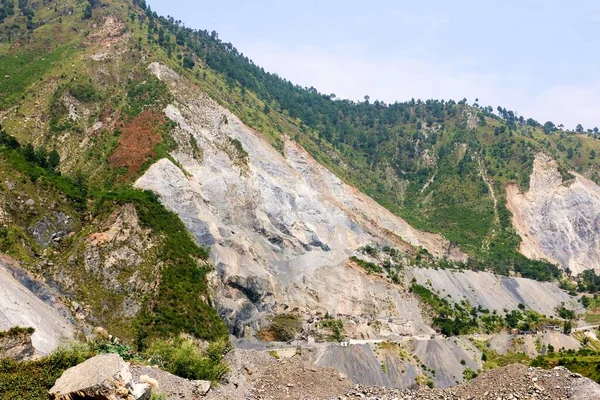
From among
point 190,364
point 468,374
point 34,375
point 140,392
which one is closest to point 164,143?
point 190,364

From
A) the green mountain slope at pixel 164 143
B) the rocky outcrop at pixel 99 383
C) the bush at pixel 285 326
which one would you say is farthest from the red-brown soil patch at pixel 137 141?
the rocky outcrop at pixel 99 383

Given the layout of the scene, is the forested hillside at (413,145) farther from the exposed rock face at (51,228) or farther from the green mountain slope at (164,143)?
the exposed rock face at (51,228)

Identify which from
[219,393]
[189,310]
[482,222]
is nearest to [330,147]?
[482,222]

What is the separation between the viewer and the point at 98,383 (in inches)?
606

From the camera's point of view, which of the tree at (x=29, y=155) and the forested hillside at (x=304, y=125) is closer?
the tree at (x=29, y=155)

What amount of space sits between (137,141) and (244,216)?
18344 millimetres

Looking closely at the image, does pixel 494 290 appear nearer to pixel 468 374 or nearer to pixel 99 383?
pixel 468 374

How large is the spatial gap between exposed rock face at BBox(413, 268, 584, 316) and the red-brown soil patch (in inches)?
1757

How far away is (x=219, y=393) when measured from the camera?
29.1 metres

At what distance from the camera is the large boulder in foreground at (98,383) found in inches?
606

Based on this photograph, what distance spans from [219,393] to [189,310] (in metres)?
21.4

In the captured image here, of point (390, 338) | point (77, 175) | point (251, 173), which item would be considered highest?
point (251, 173)

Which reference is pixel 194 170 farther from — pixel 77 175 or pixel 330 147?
pixel 330 147

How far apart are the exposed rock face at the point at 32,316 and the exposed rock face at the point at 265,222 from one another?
19813 millimetres
